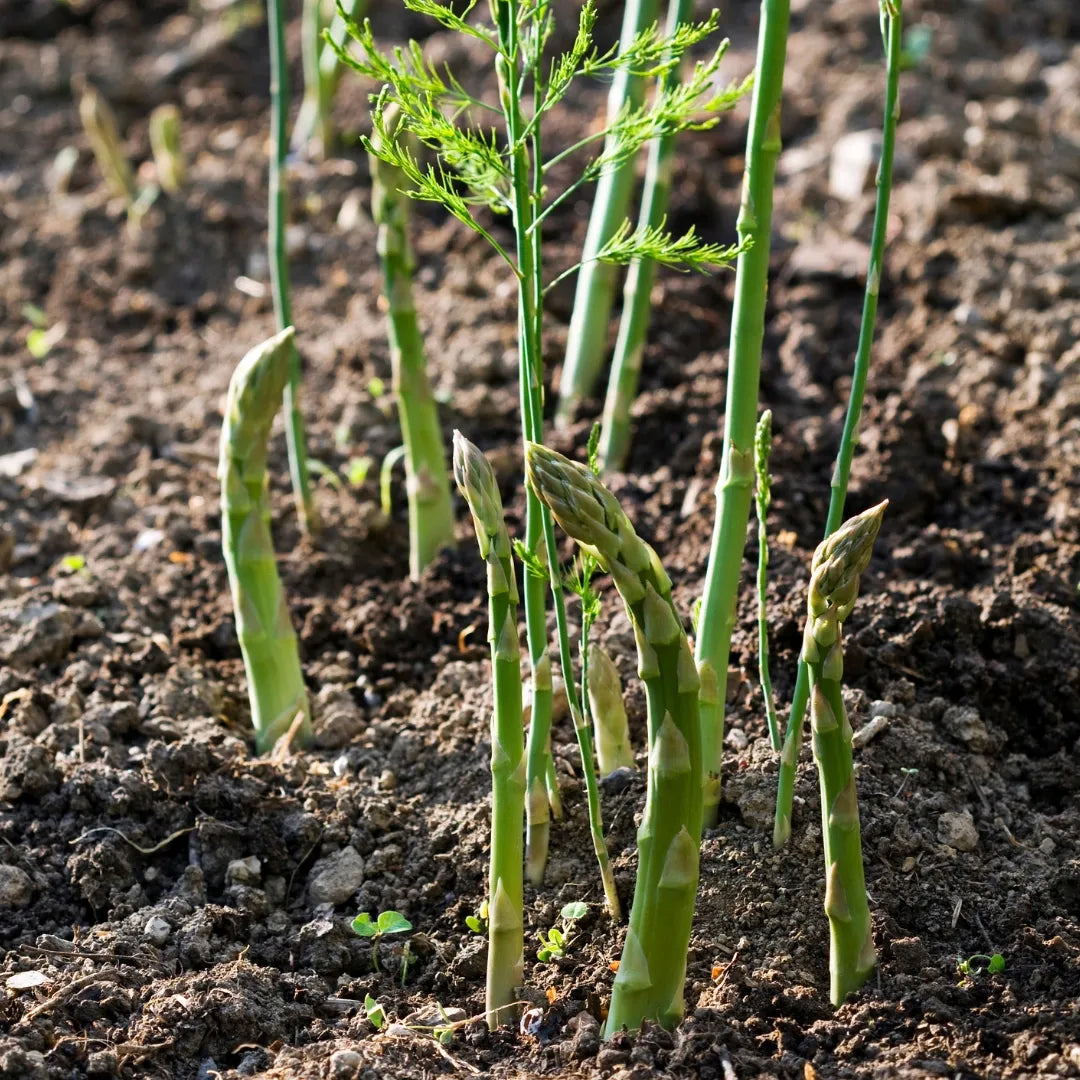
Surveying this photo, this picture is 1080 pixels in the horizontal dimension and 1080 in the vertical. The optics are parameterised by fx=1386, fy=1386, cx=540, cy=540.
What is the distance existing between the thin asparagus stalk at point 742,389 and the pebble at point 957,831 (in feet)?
1.26

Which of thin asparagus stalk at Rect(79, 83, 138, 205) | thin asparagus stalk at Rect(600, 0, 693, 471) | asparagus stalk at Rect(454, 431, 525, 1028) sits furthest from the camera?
thin asparagus stalk at Rect(79, 83, 138, 205)

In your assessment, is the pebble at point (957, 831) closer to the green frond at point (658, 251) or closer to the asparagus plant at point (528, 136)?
the asparagus plant at point (528, 136)

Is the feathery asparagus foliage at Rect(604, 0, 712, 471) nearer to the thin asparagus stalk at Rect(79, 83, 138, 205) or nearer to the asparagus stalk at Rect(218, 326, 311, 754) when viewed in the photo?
the asparagus stalk at Rect(218, 326, 311, 754)

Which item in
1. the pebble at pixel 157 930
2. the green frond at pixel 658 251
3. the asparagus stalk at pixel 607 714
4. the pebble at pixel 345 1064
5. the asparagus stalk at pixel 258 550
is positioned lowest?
the pebble at pixel 345 1064

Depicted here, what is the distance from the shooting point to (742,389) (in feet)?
7.28

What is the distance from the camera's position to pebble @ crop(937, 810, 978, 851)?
2.32 m

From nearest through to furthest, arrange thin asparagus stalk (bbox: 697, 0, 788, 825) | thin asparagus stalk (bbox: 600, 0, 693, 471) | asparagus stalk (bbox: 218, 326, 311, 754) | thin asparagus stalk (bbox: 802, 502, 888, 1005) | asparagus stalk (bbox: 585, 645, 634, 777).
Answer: thin asparagus stalk (bbox: 802, 502, 888, 1005) → thin asparagus stalk (bbox: 697, 0, 788, 825) → asparagus stalk (bbox: 585, 645, 634, 777) → asparagus stalk (bbox: 218, 326, 311, 754) → thin asparagus stalk (bbox: 600, 0, 693, 471)

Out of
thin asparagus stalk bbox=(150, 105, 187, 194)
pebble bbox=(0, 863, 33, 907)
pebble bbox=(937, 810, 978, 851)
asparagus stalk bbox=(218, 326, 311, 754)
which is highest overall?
thin asparagus stalk bbox=(150, 105, 187, 194)

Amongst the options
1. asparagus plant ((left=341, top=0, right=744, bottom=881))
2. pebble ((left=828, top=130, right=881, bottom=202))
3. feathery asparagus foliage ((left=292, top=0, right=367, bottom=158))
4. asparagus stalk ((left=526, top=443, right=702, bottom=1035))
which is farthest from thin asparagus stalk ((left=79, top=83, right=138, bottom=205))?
asparagus stalk ((left=526, top=443, right=702, bottom=1035))

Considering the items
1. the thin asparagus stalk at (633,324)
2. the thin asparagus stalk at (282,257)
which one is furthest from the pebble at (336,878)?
the thin asparagus stalk at (633,324)

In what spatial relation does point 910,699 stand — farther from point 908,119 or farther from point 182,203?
point 182,203

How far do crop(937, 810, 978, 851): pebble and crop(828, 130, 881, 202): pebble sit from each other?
107 inches

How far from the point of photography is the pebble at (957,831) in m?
2.32

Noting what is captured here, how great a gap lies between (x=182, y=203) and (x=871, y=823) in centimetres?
370
